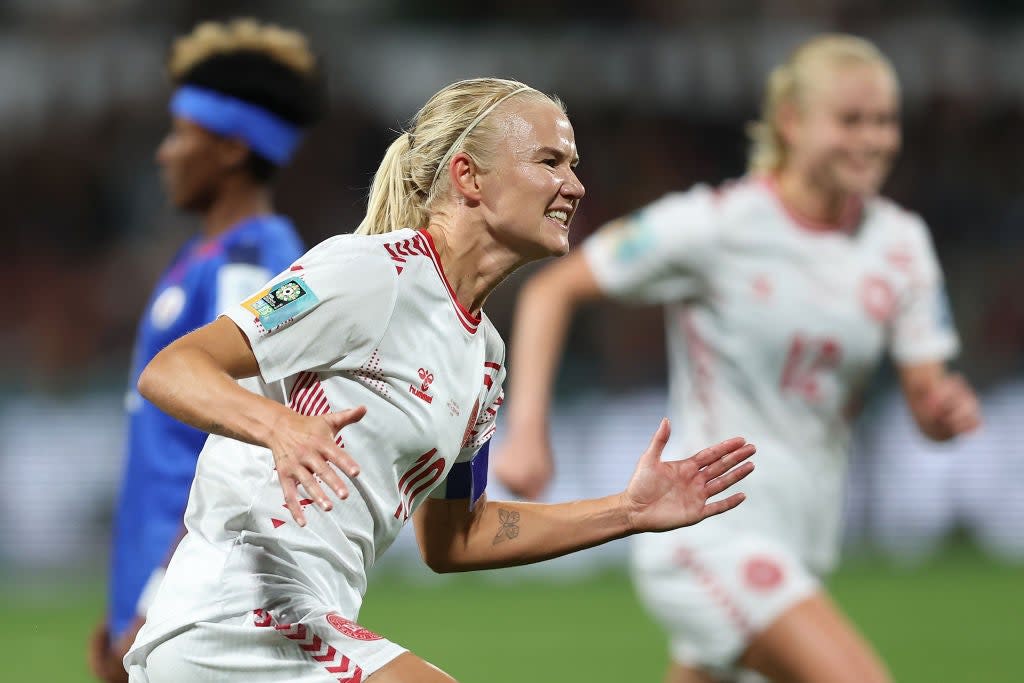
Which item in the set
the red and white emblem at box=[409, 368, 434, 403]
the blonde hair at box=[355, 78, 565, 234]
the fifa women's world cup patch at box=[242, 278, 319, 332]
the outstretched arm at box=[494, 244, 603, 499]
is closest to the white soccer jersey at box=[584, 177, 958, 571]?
the outstretched arm at box=[494, 244, 603, 499]

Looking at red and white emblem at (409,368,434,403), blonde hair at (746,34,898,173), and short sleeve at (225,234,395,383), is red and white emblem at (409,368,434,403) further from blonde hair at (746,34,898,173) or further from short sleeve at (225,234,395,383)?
blonde hair at (746,34,898,173)

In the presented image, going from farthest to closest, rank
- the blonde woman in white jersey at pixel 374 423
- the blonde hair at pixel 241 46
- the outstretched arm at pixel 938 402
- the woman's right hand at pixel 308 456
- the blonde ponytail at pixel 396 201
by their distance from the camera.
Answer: the blonde hair at pixel 241 46, the outstretched arm at pixel 938 402, the blonde ponytail at pixel 396 201, the blonde woman in white jersey at pixel 374 423, the woman's right hand at pixel 308 456

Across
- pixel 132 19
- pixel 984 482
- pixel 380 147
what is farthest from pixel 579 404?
pixel 132 19

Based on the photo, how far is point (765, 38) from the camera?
17188mm

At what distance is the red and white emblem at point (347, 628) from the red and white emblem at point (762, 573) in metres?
2.18

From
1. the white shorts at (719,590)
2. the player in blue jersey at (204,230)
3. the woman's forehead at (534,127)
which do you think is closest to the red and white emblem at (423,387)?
the woman's forehead at (534,127)

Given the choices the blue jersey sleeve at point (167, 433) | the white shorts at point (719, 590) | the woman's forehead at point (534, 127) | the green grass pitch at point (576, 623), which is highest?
the woman's forehead at point (534, 127)

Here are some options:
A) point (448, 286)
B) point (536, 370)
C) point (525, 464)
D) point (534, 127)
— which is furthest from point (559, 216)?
point (536, 370)

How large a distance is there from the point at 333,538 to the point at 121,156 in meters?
14.0

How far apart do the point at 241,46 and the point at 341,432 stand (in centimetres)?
293

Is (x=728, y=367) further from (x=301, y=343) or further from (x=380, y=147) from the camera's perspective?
(x=380, y=147)

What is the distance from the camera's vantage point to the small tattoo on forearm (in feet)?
11.9

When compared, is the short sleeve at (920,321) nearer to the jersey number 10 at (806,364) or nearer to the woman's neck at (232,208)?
the jersey number 10 at (806,364)

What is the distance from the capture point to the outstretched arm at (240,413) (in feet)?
8.81
